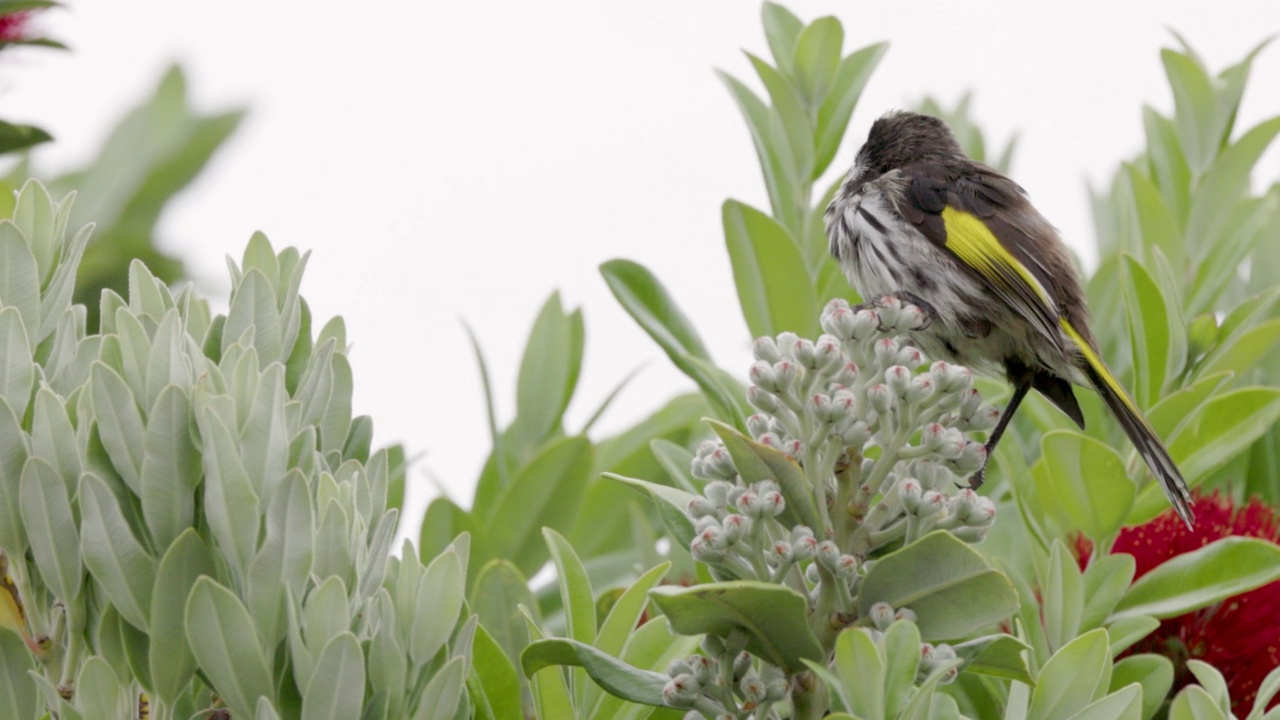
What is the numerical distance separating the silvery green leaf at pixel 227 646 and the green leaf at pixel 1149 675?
4.28ft

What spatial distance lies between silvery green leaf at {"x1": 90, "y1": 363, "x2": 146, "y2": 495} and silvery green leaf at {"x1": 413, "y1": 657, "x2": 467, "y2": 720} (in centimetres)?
39

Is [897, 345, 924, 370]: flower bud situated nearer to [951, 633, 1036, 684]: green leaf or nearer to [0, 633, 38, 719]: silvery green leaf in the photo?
[951, 633, 1036, 684]: green leaf

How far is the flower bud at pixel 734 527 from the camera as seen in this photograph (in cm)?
162

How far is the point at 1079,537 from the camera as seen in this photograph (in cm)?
275

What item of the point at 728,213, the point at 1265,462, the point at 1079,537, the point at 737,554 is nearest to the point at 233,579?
the point at 737,554

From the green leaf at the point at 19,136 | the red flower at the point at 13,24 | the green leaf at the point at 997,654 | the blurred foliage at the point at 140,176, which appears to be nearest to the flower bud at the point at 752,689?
the green leaf at the point at 997,654

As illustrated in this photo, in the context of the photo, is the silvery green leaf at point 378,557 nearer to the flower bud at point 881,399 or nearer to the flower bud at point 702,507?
the flower bud at point 702,507

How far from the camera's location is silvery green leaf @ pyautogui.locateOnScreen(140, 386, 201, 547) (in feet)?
5.27

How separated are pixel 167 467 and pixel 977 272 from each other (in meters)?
1.86

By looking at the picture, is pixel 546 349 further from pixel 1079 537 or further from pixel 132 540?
pixel 132 540

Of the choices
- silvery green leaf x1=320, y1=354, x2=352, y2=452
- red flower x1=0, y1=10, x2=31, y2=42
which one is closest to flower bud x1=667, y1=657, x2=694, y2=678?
silvery green leaf x1=320, y1=354, x2=352, y2=452

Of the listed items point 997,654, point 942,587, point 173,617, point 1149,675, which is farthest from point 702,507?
point 1149,675

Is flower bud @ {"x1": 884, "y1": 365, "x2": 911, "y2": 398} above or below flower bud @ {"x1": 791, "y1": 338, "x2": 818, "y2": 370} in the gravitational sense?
below

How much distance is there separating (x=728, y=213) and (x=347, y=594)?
1.14 m
